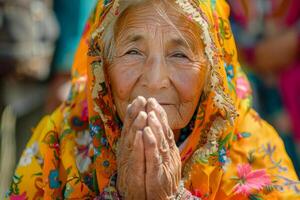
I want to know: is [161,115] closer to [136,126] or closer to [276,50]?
[136,126]

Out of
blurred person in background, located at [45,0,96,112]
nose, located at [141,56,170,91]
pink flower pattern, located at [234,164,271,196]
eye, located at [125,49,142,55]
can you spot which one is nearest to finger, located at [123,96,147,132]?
nose, located at [141,56,170,91]

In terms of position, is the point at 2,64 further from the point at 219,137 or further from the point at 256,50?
the point at 219,137

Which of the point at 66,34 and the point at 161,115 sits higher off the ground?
the point at 161,115

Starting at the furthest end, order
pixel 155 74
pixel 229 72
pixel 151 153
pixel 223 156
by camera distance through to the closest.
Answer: pixel 229 72 → pixel 223 156 → pixel 155 74 → pixel 151 153

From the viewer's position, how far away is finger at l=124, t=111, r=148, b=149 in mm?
3877

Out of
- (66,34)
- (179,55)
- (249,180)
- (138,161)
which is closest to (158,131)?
(138,161)

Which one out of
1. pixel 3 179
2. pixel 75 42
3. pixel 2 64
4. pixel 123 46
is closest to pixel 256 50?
pixel 75 42

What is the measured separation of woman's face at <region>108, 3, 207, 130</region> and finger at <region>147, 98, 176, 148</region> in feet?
0.58

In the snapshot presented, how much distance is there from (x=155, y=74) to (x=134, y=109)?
0.24 meters

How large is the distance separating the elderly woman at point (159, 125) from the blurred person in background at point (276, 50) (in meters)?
1.81

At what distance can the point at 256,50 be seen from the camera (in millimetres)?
6379

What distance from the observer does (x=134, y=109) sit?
3.91 metres

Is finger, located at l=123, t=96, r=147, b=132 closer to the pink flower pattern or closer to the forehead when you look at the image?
the forehead

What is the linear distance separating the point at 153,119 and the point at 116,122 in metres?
0.45
